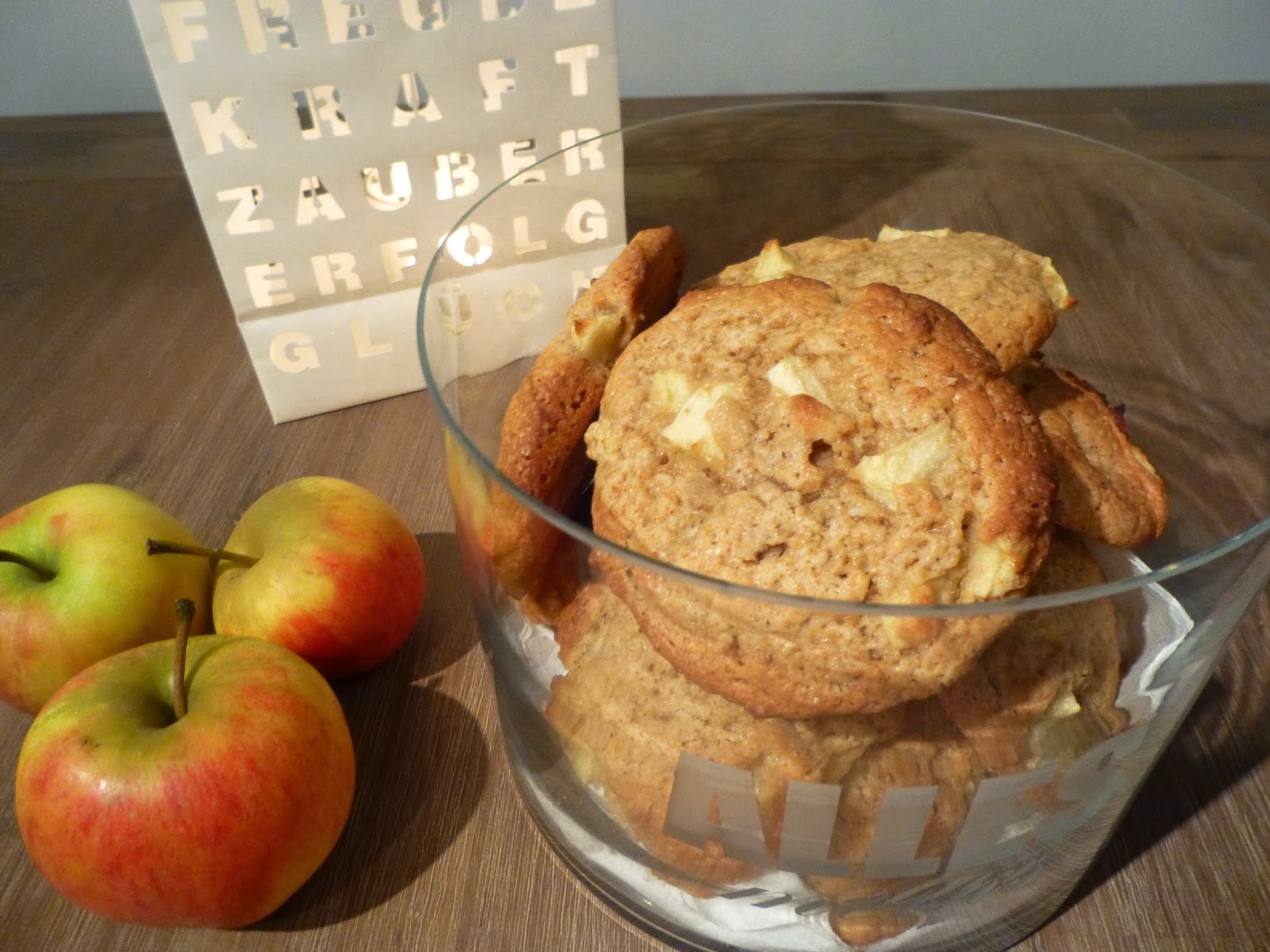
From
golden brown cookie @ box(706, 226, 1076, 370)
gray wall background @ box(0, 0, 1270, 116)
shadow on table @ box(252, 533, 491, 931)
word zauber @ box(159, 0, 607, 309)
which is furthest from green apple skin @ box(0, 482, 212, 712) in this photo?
gray wall background @ box(0, 0, 1270, 116)

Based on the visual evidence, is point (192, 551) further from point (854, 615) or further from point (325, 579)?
point (854, 615)

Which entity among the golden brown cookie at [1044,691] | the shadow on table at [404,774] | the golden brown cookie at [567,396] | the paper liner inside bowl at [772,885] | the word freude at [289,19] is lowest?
the shadow on table at [404,774]

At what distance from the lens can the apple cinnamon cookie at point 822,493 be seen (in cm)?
34

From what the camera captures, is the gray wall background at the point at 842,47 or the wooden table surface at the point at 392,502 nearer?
the wooden table surface at the point at 392,502

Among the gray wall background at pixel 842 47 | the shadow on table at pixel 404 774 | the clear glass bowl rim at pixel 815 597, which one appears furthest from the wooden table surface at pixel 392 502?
the clear glass bowl rim at pixel 815 597

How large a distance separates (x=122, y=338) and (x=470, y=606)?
47cm

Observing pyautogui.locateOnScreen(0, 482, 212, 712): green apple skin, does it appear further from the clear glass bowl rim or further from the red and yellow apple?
the clear glass bowl rim

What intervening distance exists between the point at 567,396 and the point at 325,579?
176mm

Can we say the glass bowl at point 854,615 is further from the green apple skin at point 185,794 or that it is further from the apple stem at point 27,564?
the apple stem at point 27,564

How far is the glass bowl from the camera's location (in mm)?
369

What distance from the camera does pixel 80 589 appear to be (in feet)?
1.72

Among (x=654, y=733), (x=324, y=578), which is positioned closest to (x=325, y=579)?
(x=324, y=578)

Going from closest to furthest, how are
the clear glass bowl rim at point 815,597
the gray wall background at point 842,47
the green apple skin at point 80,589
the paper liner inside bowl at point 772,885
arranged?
the clear glass bowl rim at point 815,597 → the paper liner inside bowl at point 772,885 → the green apple skin at point 80,589 → the gray wall background at point 842,47

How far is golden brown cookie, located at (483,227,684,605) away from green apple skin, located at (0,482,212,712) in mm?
225
